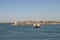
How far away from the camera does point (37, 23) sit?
99.9 metres

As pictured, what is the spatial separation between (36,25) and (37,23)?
345cm

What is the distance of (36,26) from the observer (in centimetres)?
9544

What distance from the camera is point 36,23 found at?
100 metres

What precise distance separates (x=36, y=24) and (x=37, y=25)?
1717 mm

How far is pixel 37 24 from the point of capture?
9862cm

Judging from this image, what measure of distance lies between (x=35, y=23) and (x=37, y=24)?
1.88m

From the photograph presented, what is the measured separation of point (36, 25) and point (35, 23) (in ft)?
12.2

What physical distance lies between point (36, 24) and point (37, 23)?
163 cm

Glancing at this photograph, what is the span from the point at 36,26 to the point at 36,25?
1252mm

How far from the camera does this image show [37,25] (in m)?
96.8

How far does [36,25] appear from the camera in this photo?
96.6 m

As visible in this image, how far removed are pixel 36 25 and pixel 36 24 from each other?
1.86 metres

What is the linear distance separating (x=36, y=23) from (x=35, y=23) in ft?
1.47
